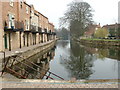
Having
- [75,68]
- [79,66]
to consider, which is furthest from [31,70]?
[79,66]

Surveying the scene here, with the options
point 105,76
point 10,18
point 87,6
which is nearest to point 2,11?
point 10,18

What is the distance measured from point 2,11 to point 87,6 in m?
28.9

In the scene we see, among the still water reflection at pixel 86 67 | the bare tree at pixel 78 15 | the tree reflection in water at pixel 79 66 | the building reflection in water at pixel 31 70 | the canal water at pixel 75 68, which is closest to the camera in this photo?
the building reflection in water at pixel 31 70

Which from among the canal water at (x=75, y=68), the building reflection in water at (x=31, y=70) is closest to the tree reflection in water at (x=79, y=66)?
the canal water at (x=75, y=68)

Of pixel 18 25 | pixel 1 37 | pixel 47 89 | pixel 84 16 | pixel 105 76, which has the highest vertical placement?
pixel 84 16

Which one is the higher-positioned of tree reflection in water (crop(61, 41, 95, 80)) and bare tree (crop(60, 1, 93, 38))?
bare tree (crop(60, 1, 93, 38))

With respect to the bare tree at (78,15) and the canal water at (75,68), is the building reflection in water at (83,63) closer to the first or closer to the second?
the canal water at (75,68)

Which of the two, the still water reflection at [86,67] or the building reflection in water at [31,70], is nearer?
the building reflection in water at [31,70]

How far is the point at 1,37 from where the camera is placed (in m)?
14.5

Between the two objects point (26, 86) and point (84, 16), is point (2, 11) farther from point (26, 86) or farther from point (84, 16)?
point (84, 16)

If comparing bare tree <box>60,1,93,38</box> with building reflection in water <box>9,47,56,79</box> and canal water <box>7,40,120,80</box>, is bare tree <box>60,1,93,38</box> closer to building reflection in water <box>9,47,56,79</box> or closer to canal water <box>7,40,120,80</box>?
canal water <box>7,40,120,80</box>

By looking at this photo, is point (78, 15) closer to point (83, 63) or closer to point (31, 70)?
point (83, 63)

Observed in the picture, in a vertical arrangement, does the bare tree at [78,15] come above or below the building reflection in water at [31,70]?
above

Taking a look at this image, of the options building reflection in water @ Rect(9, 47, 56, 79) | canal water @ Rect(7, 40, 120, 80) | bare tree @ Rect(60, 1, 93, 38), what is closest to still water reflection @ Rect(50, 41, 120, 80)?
canal water @ Rect(7, 40, 120, 80)
